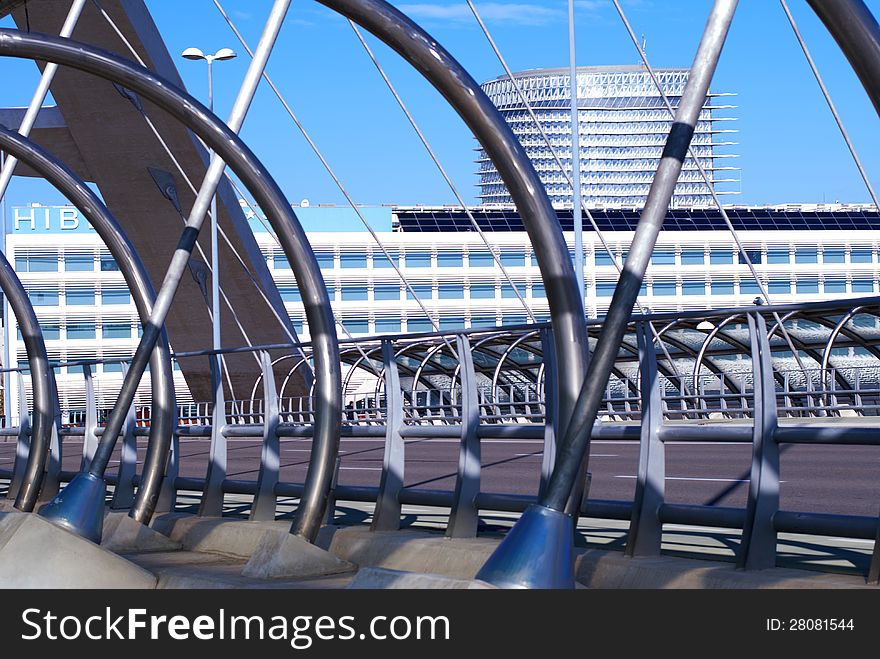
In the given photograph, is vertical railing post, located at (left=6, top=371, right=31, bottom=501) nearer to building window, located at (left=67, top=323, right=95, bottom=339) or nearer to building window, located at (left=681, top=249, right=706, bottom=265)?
building window, located at (left=67, top=323, right=95, bottom=339)

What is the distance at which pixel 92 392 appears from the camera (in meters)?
13.2

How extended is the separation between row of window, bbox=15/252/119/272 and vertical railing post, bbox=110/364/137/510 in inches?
2906

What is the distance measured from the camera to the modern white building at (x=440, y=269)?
83.4m

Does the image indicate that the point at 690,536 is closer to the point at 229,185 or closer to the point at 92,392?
the point at 92,392

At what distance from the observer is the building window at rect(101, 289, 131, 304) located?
277ft

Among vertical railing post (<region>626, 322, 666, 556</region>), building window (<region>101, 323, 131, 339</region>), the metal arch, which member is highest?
building window (<region>101, 323, 131, 339</region>)

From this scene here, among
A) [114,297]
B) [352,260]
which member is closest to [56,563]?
[352,260]

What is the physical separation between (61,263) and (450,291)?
25.2 m

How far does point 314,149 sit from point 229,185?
9112 mm

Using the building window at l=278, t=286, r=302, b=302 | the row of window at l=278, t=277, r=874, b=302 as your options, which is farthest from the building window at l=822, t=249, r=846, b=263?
the building window at l=278, t=286, r=302, b=302

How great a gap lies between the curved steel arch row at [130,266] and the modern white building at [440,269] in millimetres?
70551

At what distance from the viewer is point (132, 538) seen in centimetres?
902

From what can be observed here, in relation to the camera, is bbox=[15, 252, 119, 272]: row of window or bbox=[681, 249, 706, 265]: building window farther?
bbox=[681, 249, 706, 265]: building window
